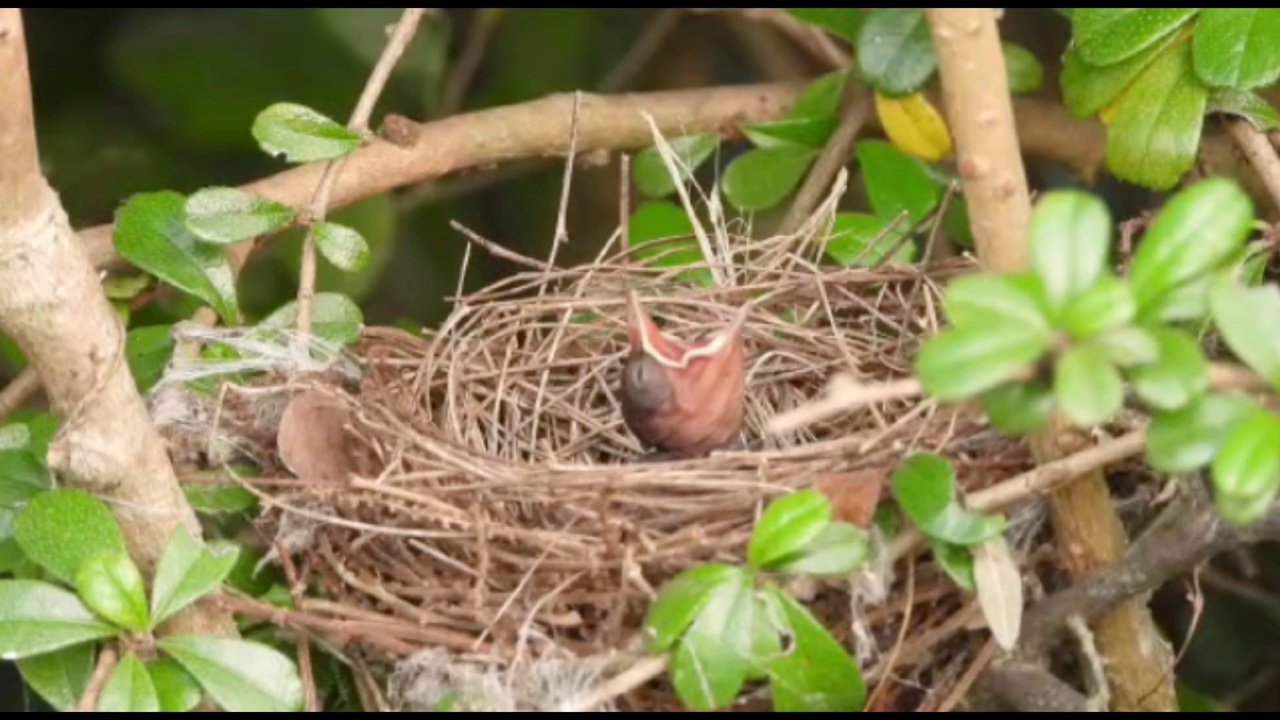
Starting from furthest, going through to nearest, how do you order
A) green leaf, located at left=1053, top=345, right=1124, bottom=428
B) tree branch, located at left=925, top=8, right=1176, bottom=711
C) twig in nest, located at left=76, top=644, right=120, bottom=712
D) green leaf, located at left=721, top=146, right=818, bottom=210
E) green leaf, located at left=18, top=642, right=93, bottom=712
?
green leaf, located at left=721, top=146, right=818, bottom=210 < green leaf, located at left=18, top=642, right=93, bottom=712 < twig in nest, located at left=76, top=644, right=120, bottom=712 < tree branch, located at left=925, top=8, right=1176, bottom=711 < green leaf, located at left=1053, top=345, right=1124, bottom=428

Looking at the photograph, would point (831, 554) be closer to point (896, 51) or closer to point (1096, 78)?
point (1096, 78)

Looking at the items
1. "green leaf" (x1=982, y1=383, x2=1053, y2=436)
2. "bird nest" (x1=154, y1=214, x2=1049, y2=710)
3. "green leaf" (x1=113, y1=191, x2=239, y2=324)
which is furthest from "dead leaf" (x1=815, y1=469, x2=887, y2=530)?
"green leaf" (x1=113, y1=191, x2=239, y2=324)

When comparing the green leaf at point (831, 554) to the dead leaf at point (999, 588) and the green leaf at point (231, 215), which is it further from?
the green leaf at point (231, 215)

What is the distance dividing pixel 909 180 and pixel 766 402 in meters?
0.28

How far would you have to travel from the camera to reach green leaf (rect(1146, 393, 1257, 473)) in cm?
99

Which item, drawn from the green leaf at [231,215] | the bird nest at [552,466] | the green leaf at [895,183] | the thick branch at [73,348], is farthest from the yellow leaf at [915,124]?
the thick branch at [73,348]

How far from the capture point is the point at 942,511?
1.20m

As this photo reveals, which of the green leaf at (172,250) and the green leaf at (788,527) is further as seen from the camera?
the green leaf at (172,250)

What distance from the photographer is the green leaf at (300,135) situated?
1.53 meters

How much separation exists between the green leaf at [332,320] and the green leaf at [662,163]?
431 mm

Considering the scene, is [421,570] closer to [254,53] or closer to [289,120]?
[289,120]

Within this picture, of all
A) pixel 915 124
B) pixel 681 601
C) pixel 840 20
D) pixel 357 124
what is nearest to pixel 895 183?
pixel 915 124

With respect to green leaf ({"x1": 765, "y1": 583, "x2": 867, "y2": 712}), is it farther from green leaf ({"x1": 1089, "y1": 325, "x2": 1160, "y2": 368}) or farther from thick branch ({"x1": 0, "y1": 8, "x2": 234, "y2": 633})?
thick branch ({"x1": 0, "y1": 8, "x2": 234, "y2": 633})

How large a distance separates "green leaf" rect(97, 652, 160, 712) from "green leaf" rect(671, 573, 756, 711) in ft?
1.22
